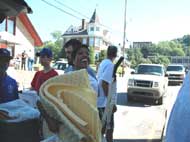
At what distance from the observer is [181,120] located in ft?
3.59

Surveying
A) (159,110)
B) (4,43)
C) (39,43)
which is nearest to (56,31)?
(39,43)

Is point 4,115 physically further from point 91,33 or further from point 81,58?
point 91,33

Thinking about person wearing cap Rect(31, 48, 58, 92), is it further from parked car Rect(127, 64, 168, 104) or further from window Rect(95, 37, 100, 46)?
window Rect(95, 37, 100, 46)

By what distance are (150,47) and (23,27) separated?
283ft

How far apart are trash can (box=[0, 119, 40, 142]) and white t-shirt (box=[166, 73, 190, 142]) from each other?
2.11 metres

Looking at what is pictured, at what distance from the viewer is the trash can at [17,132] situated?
3.08 meters

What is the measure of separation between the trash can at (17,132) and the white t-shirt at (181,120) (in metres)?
2.11

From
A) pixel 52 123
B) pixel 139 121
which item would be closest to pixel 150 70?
pixel 139 121

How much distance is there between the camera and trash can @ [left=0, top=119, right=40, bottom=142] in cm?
308

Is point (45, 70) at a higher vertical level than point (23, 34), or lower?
lower

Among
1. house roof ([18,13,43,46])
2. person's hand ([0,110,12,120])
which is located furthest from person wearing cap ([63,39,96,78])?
house roof ([18,13,43,46])

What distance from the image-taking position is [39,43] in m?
49.0

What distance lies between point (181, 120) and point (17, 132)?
2.19 m

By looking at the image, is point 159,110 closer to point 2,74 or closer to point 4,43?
point 2,74
